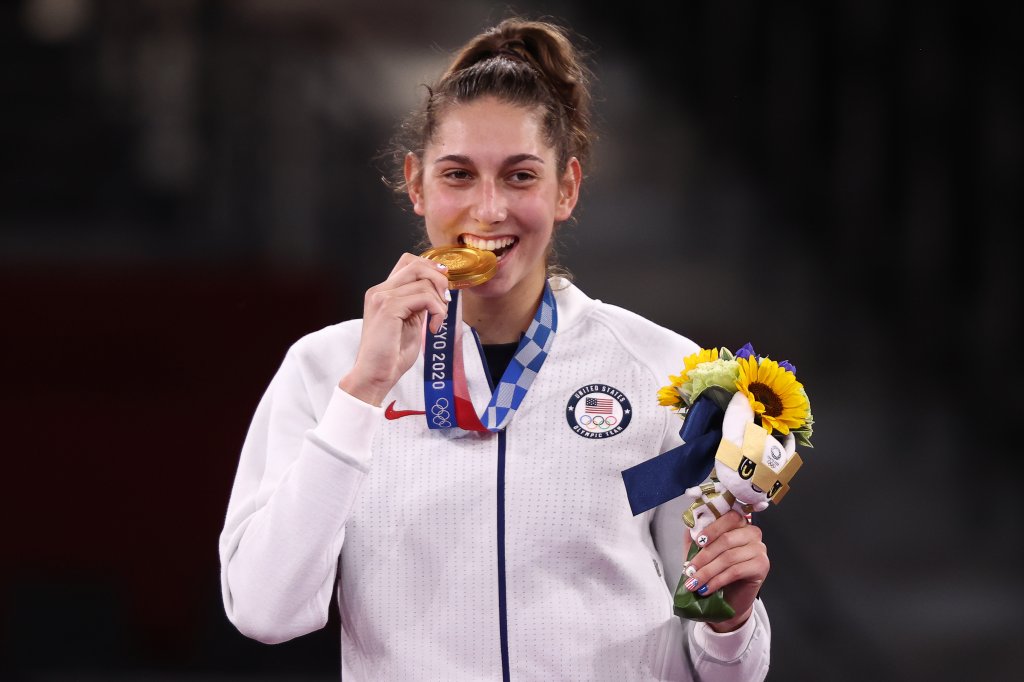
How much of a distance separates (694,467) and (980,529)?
3.60 m

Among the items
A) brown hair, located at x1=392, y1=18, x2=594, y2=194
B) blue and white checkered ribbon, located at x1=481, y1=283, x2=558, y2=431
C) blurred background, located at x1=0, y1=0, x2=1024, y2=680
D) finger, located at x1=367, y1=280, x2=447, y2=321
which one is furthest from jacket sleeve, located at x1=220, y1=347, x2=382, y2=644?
blurred background, located at x1=0, y1=0, x2=1024, y2=680

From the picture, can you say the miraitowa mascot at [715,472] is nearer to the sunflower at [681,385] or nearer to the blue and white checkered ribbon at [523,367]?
the sunflower at [681,385]

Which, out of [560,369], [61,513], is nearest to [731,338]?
[61,513]

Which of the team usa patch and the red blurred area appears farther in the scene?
the red blurred area

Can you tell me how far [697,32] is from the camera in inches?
251

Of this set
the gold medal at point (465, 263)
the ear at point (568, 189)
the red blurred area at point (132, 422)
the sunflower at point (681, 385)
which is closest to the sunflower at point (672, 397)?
the sunflower at point (681, 385)

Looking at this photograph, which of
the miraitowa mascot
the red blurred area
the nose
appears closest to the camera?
the miraitowa mascot

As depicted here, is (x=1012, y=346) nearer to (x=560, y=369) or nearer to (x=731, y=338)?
(x=731, y=338)

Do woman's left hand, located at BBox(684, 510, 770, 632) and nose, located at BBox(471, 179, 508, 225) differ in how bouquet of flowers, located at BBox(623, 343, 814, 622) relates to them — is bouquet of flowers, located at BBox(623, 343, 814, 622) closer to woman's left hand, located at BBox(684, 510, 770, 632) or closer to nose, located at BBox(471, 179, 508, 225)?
woman's left hand, located at BBox(684, 510, 770, 632)

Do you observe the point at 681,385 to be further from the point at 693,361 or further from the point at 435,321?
the point at 435,321

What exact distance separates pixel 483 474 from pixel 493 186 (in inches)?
17.2

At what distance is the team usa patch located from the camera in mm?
1893

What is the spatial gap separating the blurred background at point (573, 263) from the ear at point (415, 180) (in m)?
1.91

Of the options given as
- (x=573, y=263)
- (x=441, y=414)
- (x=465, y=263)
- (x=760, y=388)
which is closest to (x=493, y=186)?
(x=465, y=263)
